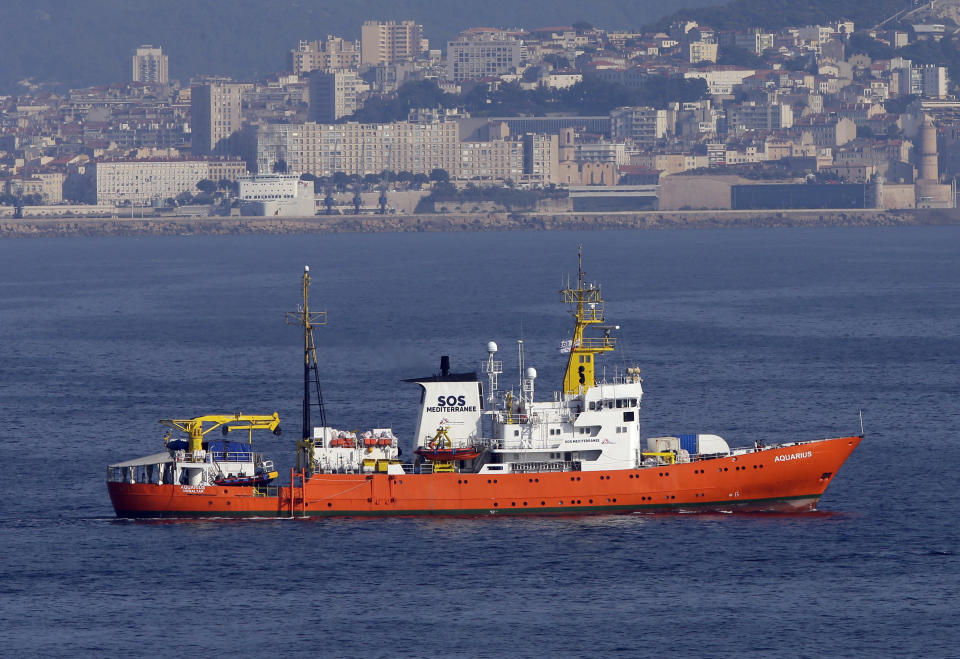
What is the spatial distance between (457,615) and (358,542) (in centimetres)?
604

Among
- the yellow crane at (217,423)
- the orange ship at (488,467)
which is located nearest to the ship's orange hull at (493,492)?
the orange ship at (488,467)

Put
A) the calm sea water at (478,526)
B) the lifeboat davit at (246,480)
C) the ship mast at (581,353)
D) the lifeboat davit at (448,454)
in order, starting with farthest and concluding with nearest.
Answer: the ship mast at (581,353) < the lifeboat davit at (246,480) < the lifeboat davit at (448,454) < the calm sea water at (478,526)

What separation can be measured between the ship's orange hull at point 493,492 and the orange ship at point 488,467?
2cm

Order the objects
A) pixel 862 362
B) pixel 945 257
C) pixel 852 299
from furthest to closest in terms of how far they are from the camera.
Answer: pixel 945 257
pixel 852 299
pixel 862 362

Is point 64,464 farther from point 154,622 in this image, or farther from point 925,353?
point 925,353

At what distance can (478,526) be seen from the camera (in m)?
49.9

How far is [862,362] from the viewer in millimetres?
85812

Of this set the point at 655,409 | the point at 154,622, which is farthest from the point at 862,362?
the point at 154,622

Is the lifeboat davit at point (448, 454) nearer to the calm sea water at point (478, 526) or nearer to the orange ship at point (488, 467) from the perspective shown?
the orange ship at point (488, 467)

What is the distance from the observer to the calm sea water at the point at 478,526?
139 feet

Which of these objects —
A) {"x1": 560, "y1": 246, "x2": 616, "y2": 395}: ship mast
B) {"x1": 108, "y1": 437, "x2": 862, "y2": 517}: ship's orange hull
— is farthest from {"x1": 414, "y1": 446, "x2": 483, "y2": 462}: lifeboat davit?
{"x1": 560, "y1": 246, "x2": 616, "y2": 395}: ship mast

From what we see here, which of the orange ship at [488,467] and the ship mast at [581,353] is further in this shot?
the ship mast at [581,353]

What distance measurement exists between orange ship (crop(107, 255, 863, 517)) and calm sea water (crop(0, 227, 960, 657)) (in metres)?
0.58

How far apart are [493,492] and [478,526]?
1190 mm
